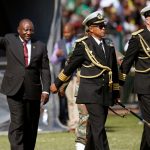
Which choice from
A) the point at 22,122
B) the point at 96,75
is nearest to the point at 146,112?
the point at 96,75

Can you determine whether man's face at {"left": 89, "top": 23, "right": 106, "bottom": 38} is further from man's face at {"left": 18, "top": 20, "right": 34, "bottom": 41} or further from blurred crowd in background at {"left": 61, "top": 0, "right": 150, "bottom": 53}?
blurred crowd in background at {"left": 61, "top": 0, "right": 150, "bottom": 53}

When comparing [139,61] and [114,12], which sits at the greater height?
[139,61]

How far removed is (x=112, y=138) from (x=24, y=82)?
3.72 metres

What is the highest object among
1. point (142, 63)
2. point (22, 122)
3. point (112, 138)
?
point (142, 63)

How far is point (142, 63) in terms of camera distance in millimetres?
10938

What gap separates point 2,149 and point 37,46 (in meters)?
2.38

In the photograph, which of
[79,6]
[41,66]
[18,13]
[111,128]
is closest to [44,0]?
[18,13]

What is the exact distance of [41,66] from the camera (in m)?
11.3

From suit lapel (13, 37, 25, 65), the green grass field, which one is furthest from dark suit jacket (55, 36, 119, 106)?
the green grass field

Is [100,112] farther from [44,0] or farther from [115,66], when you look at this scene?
[44,0]

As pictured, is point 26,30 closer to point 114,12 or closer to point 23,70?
point 23,70

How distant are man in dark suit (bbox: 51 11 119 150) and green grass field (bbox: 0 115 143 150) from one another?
2363 mm

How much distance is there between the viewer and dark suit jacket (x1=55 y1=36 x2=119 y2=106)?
10805 mm

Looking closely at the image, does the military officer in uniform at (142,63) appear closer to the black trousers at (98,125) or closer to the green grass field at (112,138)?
the black trousers at (98,125)
